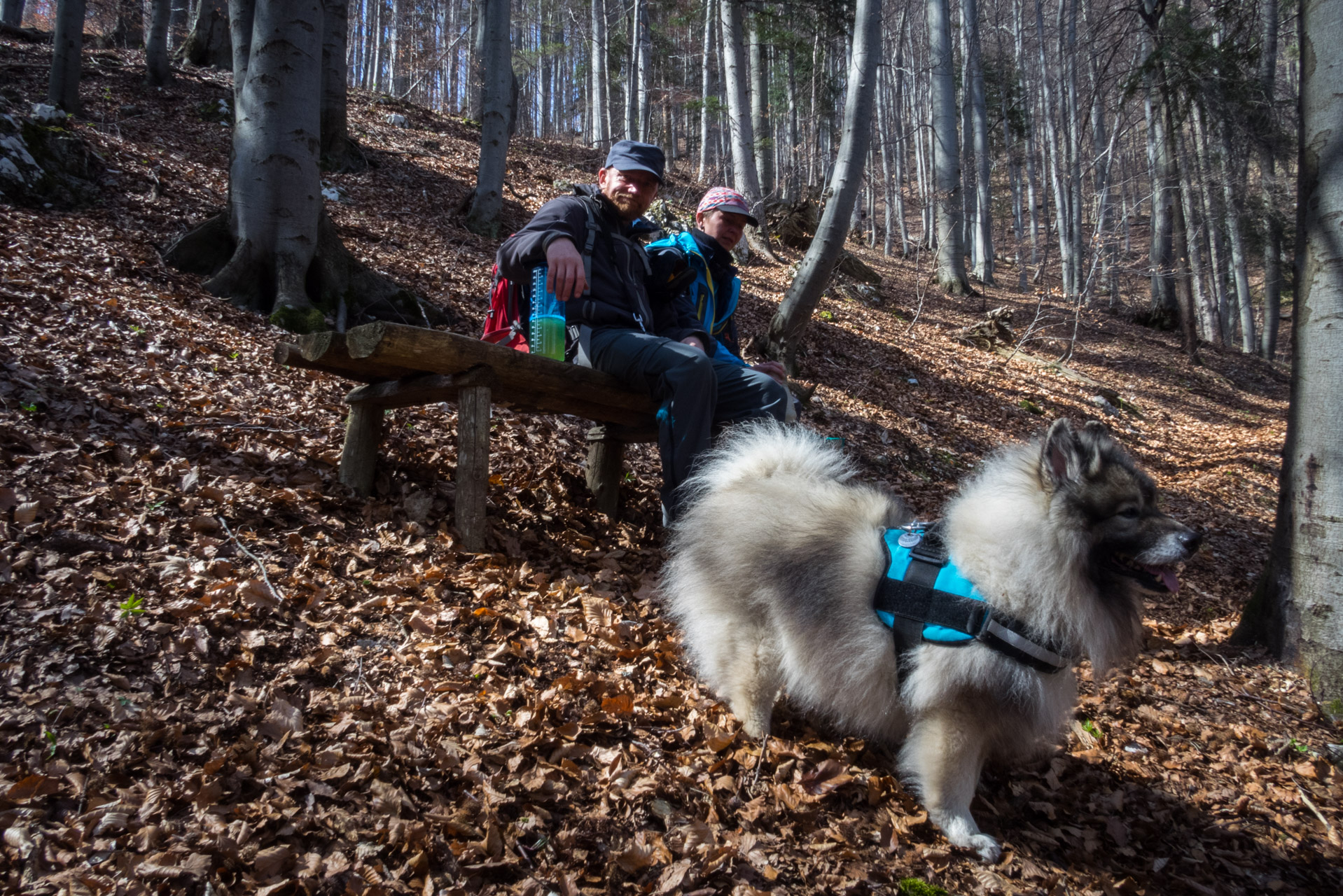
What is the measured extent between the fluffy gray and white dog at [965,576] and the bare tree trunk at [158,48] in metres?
14.5

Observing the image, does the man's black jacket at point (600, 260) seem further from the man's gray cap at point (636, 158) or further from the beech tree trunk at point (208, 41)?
the beech tree trunk at point (208, 41)

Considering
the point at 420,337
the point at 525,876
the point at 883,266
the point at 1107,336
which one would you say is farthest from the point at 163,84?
the point at 1107,336

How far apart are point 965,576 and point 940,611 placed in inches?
6.4

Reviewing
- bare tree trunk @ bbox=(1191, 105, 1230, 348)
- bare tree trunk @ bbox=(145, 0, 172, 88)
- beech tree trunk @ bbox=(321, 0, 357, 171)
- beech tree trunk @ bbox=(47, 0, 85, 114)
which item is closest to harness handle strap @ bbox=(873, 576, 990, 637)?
beech tree trunk @ bbox=(321, 0, 357, 171)

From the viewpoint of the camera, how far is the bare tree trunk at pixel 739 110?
538 inches

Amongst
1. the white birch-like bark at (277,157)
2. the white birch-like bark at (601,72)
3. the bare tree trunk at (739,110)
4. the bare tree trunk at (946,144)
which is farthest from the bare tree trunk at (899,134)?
the white birch-like bark at (277,157)

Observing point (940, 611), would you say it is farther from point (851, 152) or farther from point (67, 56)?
point (67, 56)

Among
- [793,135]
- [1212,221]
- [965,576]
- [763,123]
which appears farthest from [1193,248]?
[965,576]

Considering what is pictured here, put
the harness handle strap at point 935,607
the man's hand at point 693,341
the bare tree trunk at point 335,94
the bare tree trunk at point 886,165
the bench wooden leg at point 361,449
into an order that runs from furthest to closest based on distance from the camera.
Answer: the bare tree trunk at point 886,165 → the bare tree trunk at point 335,94 → the man's hand at point 693,341 → the bench wooden leg at point 361,449 → the harness handle strap at point 935,607

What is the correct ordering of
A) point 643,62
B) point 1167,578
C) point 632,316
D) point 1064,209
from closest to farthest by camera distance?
point 1167,578
point 632,316
point 643,62
point 1064,209

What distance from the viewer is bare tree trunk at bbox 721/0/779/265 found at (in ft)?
44.8

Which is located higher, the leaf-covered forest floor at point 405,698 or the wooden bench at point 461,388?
the wooden bench at point 461,388

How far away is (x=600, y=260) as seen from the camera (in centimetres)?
409

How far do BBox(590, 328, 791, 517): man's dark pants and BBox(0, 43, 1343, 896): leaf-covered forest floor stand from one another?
787 mm
